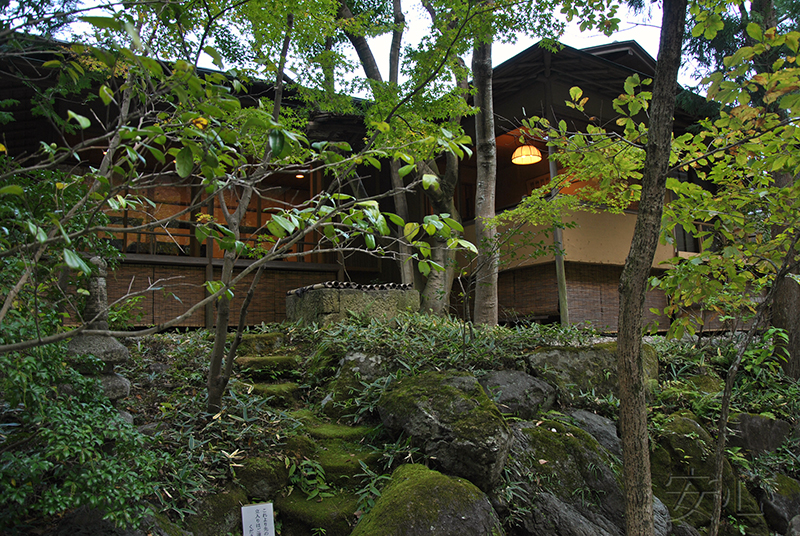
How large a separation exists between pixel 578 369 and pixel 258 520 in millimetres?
3809

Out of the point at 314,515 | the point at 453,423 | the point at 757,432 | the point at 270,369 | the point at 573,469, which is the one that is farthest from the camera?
the point at 757,432

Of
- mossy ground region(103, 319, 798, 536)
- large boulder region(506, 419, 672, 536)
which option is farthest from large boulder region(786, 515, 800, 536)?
large boulder region(506, 419, 672, 536)

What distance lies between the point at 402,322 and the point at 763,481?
4.14 metres

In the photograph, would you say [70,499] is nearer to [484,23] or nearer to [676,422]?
[676,422]

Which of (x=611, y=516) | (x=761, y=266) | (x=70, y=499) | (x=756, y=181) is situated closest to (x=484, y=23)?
(x=756, y=181)

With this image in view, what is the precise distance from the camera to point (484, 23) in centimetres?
665

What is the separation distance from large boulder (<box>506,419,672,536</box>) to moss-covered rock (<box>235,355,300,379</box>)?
8.24 ft

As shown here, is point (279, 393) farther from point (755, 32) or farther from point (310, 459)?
point (755, 32)

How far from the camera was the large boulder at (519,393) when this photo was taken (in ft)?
16.8

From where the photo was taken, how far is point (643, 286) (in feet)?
11.4

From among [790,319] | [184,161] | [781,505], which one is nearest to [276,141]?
[184,161]

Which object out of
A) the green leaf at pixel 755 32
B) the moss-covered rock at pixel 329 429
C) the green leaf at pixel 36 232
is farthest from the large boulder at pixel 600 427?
the green leaf at pixel 36 232

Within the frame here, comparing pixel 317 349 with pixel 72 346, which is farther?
pixel 317 349

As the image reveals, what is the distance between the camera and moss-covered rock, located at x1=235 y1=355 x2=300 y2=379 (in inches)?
221
